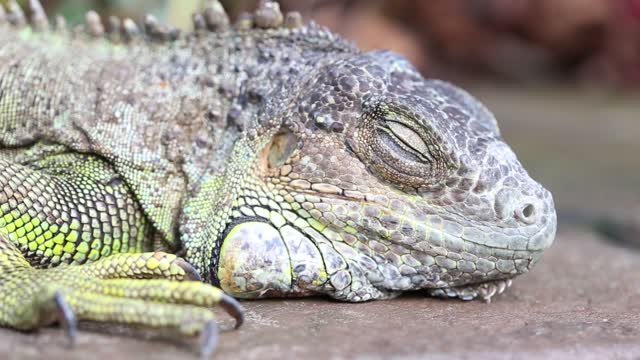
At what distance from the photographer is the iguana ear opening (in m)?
4.26

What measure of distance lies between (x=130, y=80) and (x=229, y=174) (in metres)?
0.84

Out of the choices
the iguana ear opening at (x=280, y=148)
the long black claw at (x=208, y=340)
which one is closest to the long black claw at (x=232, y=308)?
the long black claw at (x=208, y=340)

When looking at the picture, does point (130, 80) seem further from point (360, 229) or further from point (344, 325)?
point (344, 325)

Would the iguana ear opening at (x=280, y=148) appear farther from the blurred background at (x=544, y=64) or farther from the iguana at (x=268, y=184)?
the blurred background at (x=544, y=64)

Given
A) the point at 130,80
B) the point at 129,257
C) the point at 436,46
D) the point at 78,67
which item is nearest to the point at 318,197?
the point at 129,257

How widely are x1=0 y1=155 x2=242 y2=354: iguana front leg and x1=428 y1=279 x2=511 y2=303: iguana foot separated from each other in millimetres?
1170

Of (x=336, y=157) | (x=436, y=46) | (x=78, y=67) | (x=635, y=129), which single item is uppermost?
(x=436, y=46)

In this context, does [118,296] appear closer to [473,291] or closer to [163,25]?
[473,291]

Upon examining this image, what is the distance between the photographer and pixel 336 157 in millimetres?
4172

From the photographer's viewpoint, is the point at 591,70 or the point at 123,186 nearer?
the point at 123,186

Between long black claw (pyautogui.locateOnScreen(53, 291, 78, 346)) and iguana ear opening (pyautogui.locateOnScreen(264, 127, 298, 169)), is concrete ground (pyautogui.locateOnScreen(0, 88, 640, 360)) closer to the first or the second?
long black claw (pyautogui.locateOnScreen(53, 291, 78, 346))

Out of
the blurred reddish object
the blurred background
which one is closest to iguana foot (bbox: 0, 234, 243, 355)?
the blurred background

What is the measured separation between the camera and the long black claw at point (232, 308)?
343 cm

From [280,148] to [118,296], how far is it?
117 centimetres
